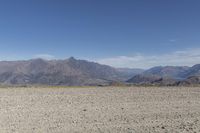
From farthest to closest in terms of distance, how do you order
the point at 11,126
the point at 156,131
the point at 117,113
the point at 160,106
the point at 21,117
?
1. the point at 160,106
2. the point at 117,113
3. the point at 21,117
4. the point at 11,126
5. the point at 156,131

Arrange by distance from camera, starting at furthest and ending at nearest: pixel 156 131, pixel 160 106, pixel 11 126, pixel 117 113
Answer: pixel 160 106, pixel 117 113, pixel 11 126, pixel 156 131

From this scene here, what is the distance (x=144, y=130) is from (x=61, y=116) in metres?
5.05

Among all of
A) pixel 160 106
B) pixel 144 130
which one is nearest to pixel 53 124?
pixel 144 130

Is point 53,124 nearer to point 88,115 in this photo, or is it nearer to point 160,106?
point 88,115

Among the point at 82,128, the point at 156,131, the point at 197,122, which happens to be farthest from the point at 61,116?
the point at 197,122

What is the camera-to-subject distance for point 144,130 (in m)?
12.0

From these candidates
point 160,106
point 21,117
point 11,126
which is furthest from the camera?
point 160,106

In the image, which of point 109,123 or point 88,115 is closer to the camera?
point 109,123

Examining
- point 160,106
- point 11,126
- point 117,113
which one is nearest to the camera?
point 11,126

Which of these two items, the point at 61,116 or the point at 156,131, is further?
the point at 61,116

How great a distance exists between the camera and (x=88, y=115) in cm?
1555

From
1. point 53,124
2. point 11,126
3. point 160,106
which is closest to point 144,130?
point 53,124

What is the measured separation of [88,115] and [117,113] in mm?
1674

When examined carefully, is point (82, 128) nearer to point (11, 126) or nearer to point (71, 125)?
point (71, 125)
